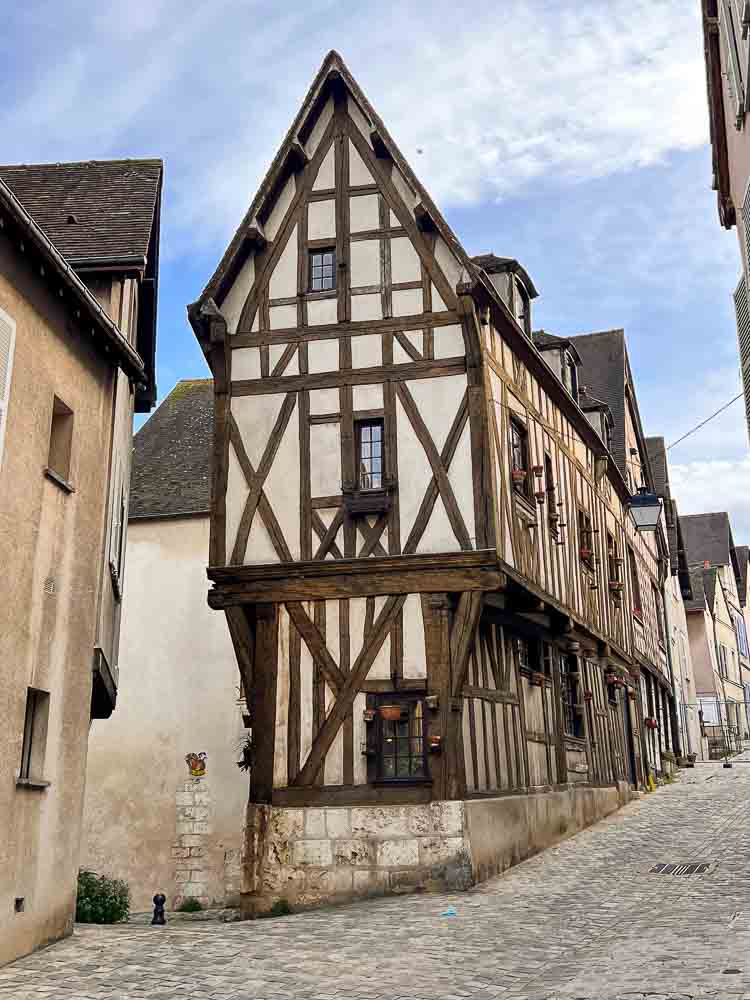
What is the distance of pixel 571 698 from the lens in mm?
17344

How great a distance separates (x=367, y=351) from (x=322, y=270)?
1.39 meters

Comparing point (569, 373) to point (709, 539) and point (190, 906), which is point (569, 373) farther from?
point (709, 539)

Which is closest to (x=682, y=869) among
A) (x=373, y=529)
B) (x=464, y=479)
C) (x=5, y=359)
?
(x=464, y=479)

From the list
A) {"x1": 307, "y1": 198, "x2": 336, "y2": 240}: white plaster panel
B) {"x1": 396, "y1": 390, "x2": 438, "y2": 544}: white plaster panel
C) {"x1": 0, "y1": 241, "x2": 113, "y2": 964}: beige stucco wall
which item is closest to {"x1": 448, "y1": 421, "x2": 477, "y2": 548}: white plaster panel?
{"x1": 396, "y1": 390, "x2": 438, "y2": 544}: white plaster panel

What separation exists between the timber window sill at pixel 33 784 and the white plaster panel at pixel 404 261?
761 cm

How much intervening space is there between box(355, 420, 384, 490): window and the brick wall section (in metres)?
3.79

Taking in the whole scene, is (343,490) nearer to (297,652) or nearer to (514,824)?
(297,652)

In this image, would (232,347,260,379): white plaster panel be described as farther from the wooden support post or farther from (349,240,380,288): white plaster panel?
the wooden support post

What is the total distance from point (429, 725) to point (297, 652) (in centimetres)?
178

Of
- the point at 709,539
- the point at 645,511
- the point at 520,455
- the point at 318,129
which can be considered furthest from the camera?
the point at 709,539

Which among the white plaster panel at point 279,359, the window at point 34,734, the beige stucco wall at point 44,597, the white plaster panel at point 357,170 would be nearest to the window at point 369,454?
the white plaster panel at point 279,359

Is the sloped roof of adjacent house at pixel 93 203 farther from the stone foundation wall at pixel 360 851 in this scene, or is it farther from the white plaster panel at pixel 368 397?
the stone foundation wall at pixel 360 851

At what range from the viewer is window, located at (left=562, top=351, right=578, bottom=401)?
19.1m

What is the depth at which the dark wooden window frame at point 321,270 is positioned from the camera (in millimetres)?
13914
